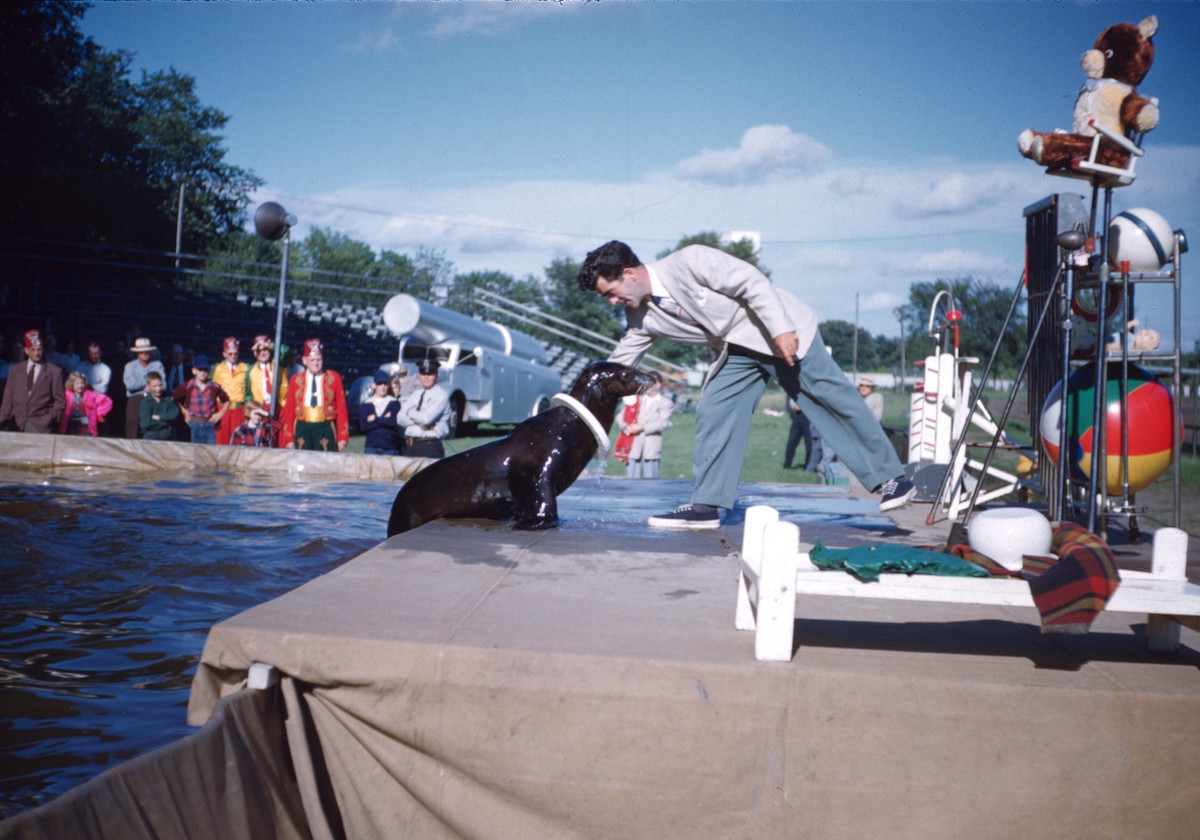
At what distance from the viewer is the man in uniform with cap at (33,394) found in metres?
12.2

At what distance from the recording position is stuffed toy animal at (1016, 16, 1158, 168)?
546 centimetres

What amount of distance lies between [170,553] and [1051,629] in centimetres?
496

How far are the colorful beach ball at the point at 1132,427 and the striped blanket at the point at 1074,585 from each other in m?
3.08

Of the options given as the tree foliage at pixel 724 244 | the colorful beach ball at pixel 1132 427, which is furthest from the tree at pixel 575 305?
the colorful beach ball at pixel 1132 427

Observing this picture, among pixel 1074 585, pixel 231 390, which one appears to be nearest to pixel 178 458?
pixel 231 390

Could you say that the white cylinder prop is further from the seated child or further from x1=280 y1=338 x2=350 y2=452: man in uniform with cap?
x1=280 y1=338 x2=350 y2=452: man in uniform with cap

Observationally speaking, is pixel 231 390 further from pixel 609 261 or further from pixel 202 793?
pixel 202 793

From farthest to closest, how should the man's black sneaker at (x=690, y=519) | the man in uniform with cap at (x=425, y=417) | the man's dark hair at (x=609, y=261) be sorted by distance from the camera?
the man in uniform with cap at (x=425, y=417) < the man's black sneaker at (x=690, y=519) < the man's dark hair at (x=609, y=261)

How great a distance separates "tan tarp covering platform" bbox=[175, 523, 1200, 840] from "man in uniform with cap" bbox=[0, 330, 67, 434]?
1103 centimetres

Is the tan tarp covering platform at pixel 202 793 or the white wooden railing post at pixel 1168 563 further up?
the white wooden railing post at pixel 1168 563

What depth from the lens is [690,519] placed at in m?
5.64

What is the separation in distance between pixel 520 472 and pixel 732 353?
1407mm

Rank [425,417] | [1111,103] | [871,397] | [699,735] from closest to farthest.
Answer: [699,735] → [1111,103] → [425,417] → [871,397]

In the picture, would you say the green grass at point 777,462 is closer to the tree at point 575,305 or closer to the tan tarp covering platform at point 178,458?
the tan tarp covering platform at point 178,458
